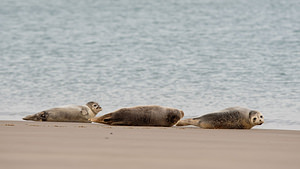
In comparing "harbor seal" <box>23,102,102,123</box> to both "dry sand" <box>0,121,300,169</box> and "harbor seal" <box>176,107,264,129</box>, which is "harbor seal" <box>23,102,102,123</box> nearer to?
"harbor seal" <box>176,107,264,129</box>

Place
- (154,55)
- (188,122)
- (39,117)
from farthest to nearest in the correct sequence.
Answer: (154,55)
(39,117)
(188,122)

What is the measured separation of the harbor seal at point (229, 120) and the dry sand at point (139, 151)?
1.88m

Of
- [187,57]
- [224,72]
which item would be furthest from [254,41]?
[224,72]

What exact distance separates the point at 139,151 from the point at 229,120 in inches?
139

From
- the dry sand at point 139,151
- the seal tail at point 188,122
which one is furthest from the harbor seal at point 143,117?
the dry sand at point 139,151

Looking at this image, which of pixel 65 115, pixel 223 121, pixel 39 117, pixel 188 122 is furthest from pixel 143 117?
pixel 39 117

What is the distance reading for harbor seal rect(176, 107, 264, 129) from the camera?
795 centimetres

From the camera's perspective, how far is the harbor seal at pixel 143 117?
7.87 metres

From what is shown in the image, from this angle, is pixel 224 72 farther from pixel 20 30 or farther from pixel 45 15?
pixel 45 15

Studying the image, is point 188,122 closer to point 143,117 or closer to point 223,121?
point 223,121

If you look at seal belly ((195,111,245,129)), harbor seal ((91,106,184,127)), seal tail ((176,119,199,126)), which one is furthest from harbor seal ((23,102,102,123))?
seal belly ((195,111,245,129))

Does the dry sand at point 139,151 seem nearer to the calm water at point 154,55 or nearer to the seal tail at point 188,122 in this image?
the seal tail at point 188,122

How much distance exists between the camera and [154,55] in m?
17.5

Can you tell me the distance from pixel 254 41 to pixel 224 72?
16.4 ft
